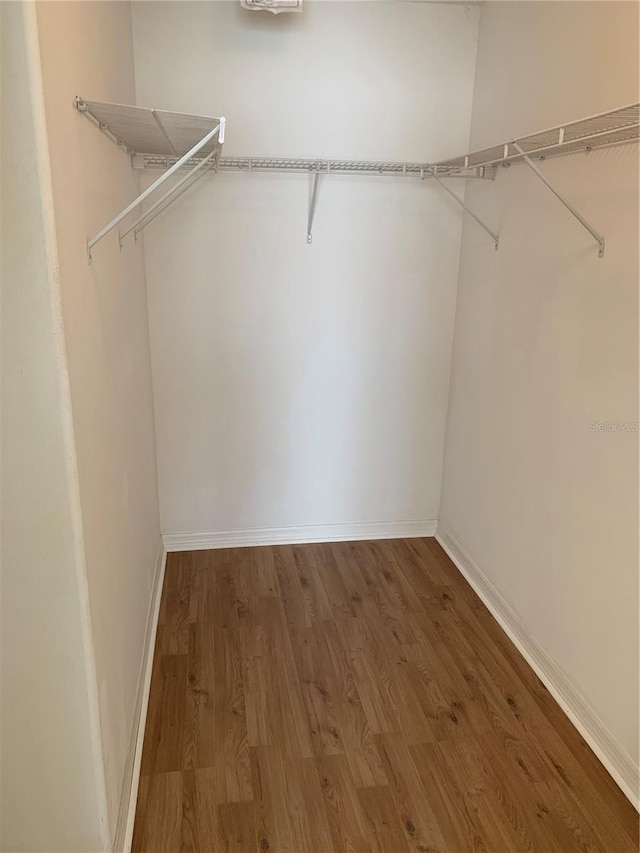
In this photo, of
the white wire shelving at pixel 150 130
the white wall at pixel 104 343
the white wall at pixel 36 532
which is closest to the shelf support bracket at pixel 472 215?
the white wire shelving at pixel 150 130

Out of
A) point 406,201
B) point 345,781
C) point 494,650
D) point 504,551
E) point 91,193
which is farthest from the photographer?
point 406,201

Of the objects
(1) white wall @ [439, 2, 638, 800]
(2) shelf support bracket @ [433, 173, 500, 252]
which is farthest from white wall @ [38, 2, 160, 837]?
(1) white wall @ [439, 2, 638, 800]

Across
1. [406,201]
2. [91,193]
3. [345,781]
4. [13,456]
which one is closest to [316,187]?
[406,201]

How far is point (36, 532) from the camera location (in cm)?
130

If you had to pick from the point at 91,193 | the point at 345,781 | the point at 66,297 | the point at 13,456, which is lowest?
the point at 345,781

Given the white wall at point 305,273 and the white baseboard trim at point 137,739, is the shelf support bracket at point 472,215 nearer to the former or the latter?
the white wall at point 305,273

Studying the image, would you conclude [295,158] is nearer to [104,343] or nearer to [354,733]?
[104,343]

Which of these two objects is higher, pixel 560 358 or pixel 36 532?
pixel 560 358

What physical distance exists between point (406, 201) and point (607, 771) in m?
2.42

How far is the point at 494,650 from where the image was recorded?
2533 mm

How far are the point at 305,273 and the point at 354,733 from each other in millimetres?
1968

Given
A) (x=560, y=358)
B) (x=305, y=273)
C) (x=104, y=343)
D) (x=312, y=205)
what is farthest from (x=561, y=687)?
(x=312, y=205)

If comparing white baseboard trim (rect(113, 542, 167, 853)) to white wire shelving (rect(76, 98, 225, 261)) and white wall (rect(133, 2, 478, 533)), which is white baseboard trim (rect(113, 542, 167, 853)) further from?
white wire shelving (rect(76, 98, 225, 261))

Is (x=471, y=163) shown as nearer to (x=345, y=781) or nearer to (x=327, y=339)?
(x=327, y=339)
